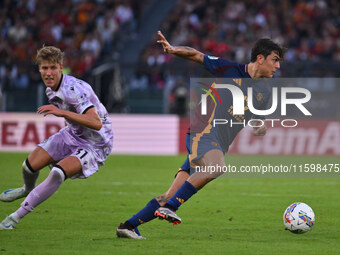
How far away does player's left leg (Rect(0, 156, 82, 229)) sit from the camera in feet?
25.2

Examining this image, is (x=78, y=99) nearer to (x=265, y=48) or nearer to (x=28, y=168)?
(x=28, y=168)

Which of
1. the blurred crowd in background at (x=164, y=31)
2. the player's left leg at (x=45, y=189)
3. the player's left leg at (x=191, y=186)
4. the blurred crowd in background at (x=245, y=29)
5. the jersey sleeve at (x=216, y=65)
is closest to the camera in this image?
the player's left leg at (x=191, y=186)

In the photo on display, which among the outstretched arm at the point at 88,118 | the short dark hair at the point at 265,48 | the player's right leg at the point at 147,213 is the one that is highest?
the short dark hair at the point at 265,48

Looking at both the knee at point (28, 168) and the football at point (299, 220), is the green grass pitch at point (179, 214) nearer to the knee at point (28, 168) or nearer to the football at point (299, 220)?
the football at point (299, 220)

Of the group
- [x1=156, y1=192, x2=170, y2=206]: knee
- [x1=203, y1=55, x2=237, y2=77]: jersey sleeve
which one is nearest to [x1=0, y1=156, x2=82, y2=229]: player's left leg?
[x1=156, y1=192, x2=170, y2=206]: knee

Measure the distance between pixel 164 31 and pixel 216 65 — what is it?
18726 mm

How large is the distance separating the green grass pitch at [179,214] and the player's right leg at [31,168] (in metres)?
0.39

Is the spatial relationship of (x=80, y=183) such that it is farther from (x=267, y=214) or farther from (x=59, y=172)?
(x=59, y=172)

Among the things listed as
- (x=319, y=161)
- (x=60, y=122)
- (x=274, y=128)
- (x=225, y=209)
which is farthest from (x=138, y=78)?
(x=225, y=209)

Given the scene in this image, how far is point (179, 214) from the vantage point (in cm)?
981

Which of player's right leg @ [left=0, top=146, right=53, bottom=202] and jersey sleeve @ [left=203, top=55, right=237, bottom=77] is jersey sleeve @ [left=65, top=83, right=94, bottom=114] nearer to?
player's right leg @ [left=0, top=146, right=53, bottom=202]

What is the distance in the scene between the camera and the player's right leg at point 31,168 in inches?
324

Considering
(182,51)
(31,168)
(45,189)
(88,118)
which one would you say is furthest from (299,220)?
(31,168)

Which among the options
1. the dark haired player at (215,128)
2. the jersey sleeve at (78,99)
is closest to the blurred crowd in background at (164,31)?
the jersey sleeve at (78,99)
